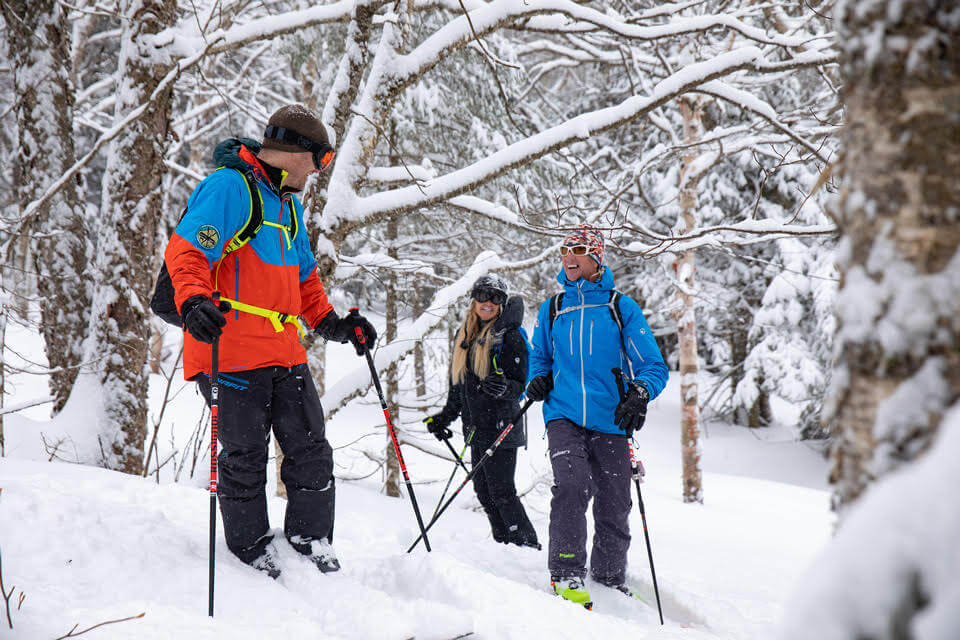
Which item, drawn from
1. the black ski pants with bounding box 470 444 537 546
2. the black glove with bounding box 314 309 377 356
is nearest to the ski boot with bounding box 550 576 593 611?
the black ski pants with bounding box 470 444 537 546

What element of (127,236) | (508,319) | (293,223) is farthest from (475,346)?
(127,236)

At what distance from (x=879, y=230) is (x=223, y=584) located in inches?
108

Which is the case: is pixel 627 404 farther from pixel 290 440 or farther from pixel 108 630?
pixel 108 630

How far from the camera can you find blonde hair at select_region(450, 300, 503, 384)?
5375 mm

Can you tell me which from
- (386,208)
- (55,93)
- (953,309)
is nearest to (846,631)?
(953,309)

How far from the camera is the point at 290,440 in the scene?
318 cm

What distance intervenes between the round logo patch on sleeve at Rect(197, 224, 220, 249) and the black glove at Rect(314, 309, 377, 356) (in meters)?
1.00

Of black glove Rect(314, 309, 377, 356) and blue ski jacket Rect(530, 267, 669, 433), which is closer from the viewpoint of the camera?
black glove Rect(314, 309, 377, 356)

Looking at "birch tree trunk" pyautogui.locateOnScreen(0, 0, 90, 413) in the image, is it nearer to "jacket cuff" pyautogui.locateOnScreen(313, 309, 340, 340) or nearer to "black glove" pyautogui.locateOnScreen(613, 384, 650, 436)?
"jacket cuff" pyautogui.locateOnScreen(313, 309, 340, 340)

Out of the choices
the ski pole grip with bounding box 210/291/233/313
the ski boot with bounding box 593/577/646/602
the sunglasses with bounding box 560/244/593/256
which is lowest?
the ski boot with bounding box 593/577/646/602

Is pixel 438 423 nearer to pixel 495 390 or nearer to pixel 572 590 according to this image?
pixel 495 390

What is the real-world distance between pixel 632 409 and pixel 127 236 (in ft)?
13.0

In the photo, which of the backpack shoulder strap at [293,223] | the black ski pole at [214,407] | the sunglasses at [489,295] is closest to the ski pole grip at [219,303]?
the black ski pole at [214,407]

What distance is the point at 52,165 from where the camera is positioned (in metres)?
5.45
